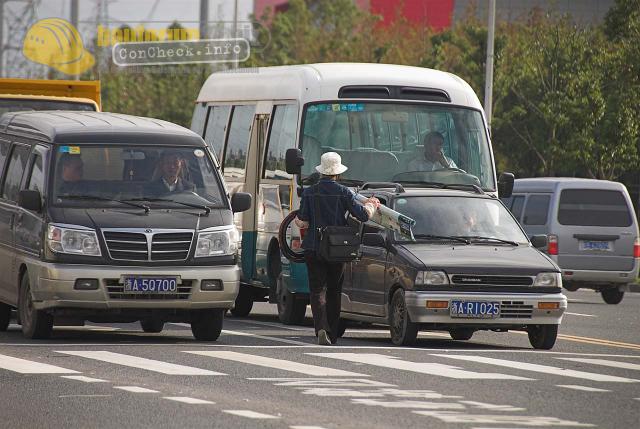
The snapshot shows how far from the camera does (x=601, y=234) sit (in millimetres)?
30094

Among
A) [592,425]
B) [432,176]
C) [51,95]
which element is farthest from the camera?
[51,95]

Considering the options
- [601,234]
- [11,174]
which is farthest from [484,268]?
[601,234]

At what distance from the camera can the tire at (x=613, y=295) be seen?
30359 mm

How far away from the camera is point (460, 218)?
18.4 m

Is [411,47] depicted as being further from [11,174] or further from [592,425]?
[592,425]

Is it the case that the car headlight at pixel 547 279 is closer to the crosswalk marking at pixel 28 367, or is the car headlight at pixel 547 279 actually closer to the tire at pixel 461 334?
the tire at pixel 461 334

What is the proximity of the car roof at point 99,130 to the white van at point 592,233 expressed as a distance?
12647 millimetres

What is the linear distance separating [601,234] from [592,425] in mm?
19367

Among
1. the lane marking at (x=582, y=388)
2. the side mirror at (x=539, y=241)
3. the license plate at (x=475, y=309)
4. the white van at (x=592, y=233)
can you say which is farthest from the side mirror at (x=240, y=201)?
the white van at (x=592, y=233)

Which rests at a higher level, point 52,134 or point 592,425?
point 52,134

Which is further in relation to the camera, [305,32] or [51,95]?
[305,32]

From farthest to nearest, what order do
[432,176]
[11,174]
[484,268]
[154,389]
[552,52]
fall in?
[552,52], [432,176], [11,174], [484,268], [154,389]

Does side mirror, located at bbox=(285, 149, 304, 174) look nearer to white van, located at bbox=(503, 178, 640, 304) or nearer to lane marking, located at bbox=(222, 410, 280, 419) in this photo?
lane marking, located at bbox=(222, 410, 280, 419)

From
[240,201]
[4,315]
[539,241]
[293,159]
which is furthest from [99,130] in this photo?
[539,241]
